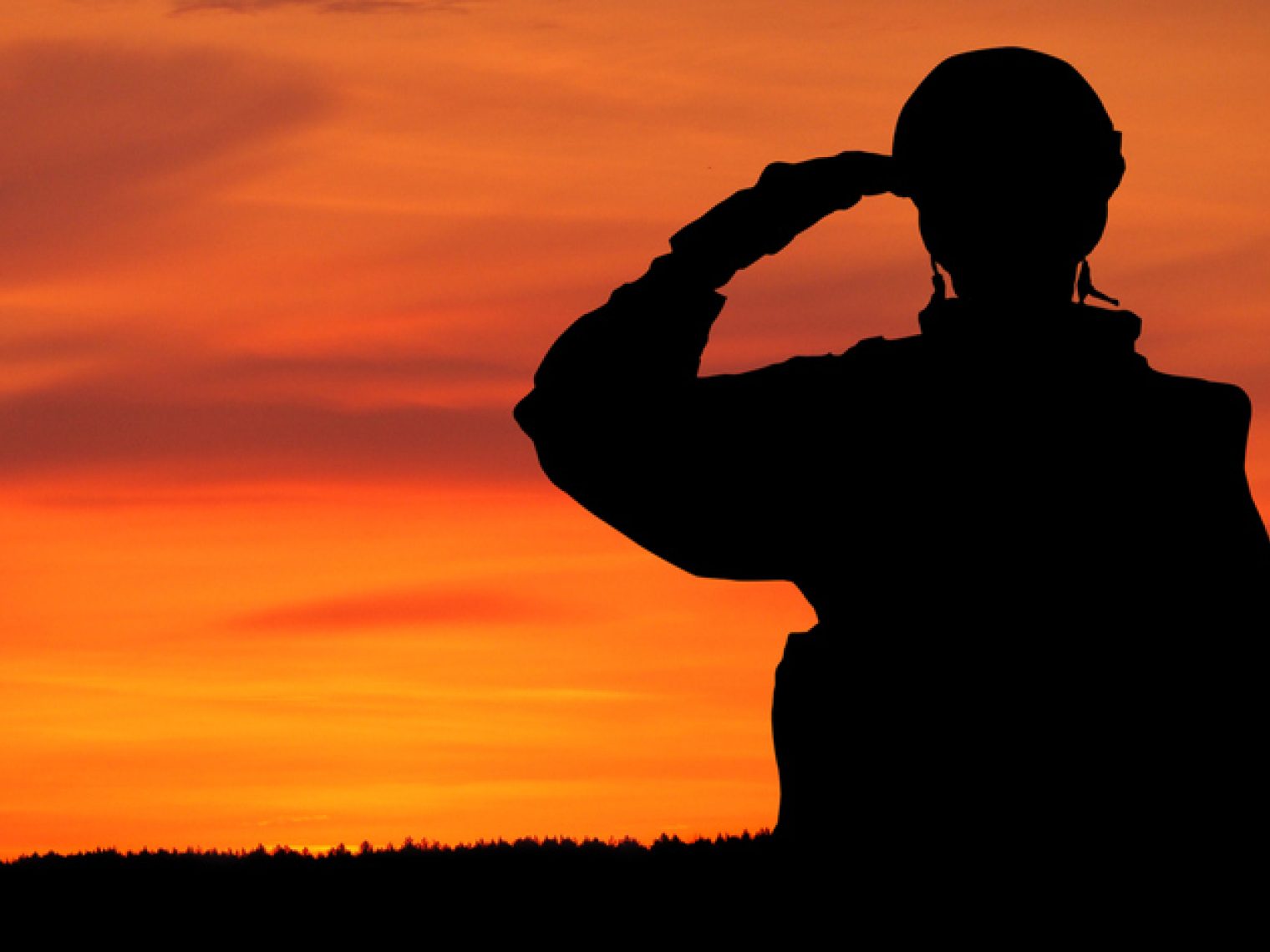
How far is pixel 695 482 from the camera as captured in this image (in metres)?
3.22

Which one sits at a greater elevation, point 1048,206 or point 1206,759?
point 1048,206

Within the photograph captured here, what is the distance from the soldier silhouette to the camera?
9.66 feet

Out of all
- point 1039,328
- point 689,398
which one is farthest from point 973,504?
point 689,398

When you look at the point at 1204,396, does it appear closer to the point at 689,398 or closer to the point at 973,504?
the point at 973,504

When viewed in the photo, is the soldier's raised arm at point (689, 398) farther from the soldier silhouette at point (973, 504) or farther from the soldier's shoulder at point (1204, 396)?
the soldier's shoulder at point (1204, 396)

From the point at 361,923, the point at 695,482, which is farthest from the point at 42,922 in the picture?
the point at 695,482

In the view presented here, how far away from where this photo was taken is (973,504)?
119 inches

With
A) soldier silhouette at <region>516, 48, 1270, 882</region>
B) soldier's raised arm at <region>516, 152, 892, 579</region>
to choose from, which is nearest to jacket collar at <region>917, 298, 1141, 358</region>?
soldier silhouette at <region>516, 48, 1270, 882</region>

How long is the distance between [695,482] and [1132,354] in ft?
2.46

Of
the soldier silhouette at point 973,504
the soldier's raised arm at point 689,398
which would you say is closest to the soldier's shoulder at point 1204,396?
the soldier silhouette at point 973,504

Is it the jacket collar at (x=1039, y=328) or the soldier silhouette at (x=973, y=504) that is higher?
the jacket collar at (x=1039, y=328)

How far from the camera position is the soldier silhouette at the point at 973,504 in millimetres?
2943

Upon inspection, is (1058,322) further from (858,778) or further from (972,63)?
(858,778)

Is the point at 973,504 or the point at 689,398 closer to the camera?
the point at 973,504
